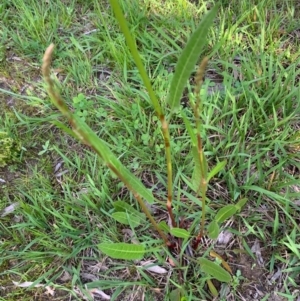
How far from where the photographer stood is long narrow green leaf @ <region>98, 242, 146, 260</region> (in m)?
1.36

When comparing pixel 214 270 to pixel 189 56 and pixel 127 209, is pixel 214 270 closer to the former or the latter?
pixel 127 209

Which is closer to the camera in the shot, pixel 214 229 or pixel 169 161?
pixel 169 161

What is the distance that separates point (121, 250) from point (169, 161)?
14.2 inches

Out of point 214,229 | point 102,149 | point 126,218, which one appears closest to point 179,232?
point 214,229

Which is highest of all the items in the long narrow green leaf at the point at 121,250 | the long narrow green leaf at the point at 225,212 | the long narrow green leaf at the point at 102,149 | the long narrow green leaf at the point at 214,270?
the long narrow green leaf at the point at 102,149

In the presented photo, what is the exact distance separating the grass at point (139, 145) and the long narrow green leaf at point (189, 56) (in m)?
0.74

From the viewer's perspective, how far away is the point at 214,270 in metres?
1.46

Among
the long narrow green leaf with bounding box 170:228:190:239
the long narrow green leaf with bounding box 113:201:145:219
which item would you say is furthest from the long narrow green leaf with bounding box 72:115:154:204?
the long narrow green leaf with bounding box 113:201:145:219

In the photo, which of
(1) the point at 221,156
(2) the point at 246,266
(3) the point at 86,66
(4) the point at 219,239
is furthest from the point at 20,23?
(2) the point at 246,266

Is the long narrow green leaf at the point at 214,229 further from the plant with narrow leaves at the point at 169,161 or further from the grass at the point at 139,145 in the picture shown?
the grass at the point at 139,145

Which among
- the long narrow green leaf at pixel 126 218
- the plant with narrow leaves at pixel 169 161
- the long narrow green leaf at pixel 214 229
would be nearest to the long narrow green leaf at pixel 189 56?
the plant with narrow leaves at pixel 169 161

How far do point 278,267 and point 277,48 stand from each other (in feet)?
3.39

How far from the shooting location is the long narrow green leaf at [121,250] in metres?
1.36

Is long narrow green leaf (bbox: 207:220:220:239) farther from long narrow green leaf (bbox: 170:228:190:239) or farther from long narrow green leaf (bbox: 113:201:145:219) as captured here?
long narrow green leaf (bbox: 113:201:145:219)
